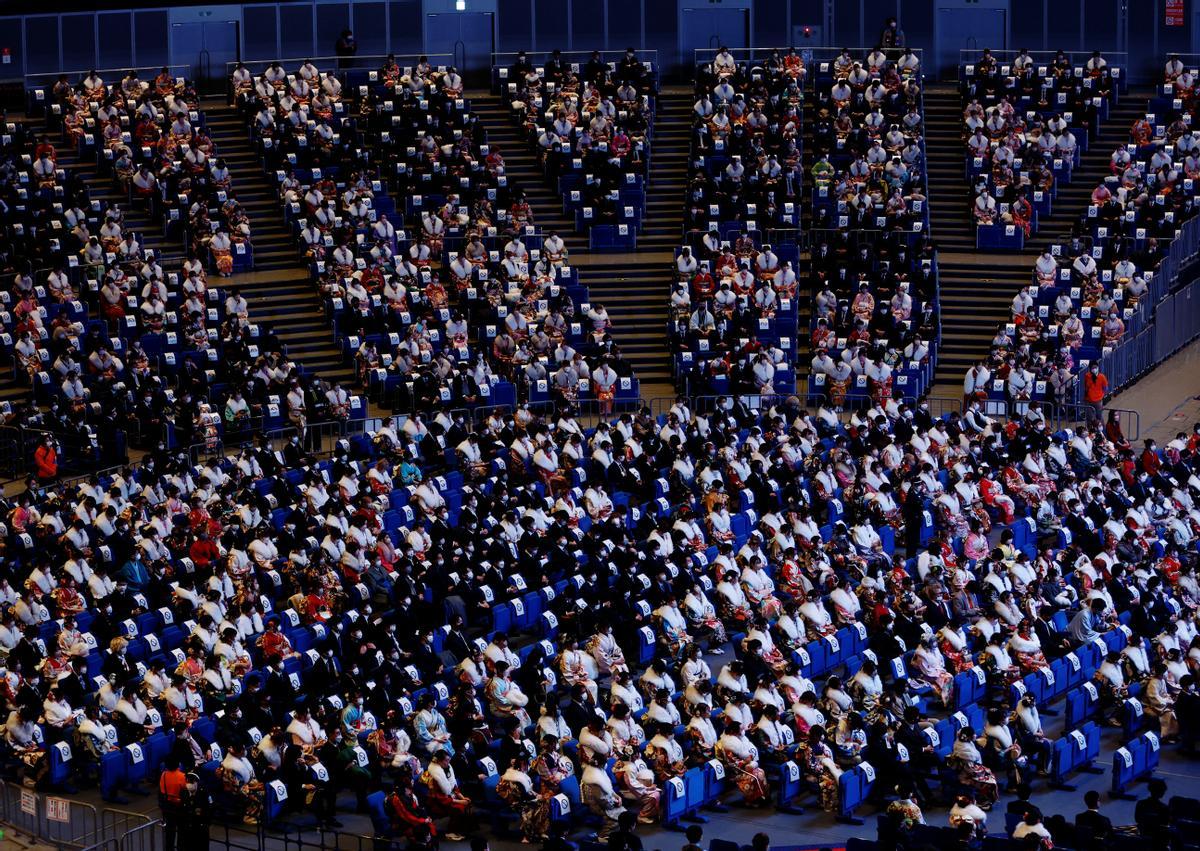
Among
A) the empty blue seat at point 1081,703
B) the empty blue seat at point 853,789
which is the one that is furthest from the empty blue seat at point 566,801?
the empty blue seat at point 1081,703

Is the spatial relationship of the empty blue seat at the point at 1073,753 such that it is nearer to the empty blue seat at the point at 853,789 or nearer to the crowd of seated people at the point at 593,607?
the crowd of seated people at the point at 593,607

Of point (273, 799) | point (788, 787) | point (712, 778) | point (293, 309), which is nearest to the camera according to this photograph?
point (273, 799)

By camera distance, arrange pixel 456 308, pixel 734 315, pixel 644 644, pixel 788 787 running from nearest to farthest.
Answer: pixel 788 787, pixel 644 644, pixel 734 315, pixel 456 308

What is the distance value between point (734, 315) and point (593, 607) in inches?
573

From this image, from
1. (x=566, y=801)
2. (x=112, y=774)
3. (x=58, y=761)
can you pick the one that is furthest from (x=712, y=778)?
(x=58, y=761)

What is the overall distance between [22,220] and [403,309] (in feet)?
28.7

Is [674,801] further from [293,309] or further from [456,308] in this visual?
[293,309]

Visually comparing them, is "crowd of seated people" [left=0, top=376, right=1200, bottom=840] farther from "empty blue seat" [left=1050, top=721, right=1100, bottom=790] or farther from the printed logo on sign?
the printed logo on sign

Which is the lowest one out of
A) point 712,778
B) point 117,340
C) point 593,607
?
point 712,778

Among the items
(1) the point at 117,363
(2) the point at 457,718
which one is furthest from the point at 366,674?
(1) the point at 117,363

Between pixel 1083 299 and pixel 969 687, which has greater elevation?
pixel 1083 299

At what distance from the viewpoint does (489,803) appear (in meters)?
28.3

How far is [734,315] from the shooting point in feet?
154

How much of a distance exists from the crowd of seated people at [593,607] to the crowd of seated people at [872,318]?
2453mm
